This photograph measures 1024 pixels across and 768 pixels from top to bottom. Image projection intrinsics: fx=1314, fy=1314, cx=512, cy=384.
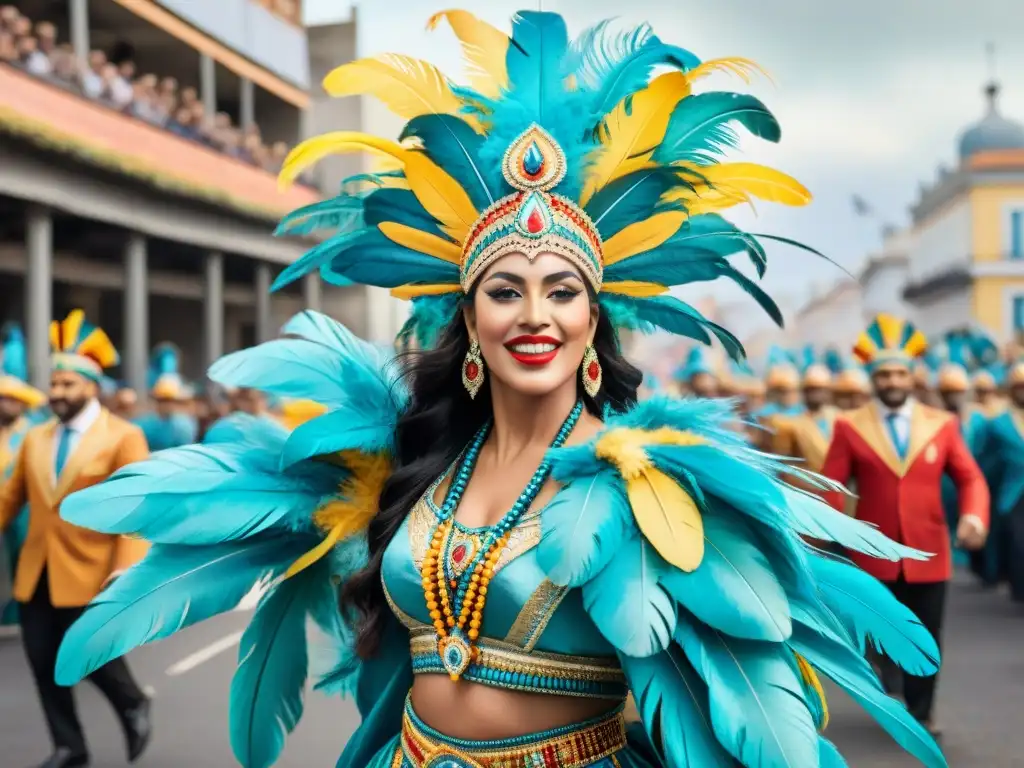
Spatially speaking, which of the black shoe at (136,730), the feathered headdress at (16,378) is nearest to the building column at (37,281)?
the feathered headdress at (16,378)

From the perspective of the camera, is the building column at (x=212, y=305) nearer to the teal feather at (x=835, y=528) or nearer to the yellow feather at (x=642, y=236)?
the yellow feather at (x=642, y=236)

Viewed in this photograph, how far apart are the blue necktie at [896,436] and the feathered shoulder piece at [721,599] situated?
4471mm

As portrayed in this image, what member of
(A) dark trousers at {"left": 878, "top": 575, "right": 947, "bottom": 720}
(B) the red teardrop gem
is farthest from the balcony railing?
(B) the red teardrop gem

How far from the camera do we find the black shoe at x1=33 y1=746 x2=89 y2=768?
6348mm

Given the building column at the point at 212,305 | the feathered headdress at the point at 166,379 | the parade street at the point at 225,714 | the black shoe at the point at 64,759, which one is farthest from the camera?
the building column at the point at 212,305

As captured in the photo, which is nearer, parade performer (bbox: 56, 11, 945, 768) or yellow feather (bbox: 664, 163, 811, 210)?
parade performer (bbox: 56, 11, 945, 768)

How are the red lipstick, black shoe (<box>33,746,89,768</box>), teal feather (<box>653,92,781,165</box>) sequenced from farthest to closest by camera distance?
1. black shoe (<box>33,746,89,768</box>)
2. teal feather (<box>653,92,781,165</box>)
3. the red lipstick

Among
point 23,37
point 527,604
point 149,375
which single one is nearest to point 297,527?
point 527,604

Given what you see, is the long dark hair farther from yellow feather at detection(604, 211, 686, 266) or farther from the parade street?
the parade street

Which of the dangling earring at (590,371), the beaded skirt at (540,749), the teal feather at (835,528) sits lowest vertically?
the beaded skirt at (540,749)

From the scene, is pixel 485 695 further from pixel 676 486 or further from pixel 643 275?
pixel 643 275

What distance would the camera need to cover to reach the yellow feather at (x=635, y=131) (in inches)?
117

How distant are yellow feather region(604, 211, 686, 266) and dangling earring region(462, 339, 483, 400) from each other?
0.38 meters

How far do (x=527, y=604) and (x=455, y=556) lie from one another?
216 millimetres
